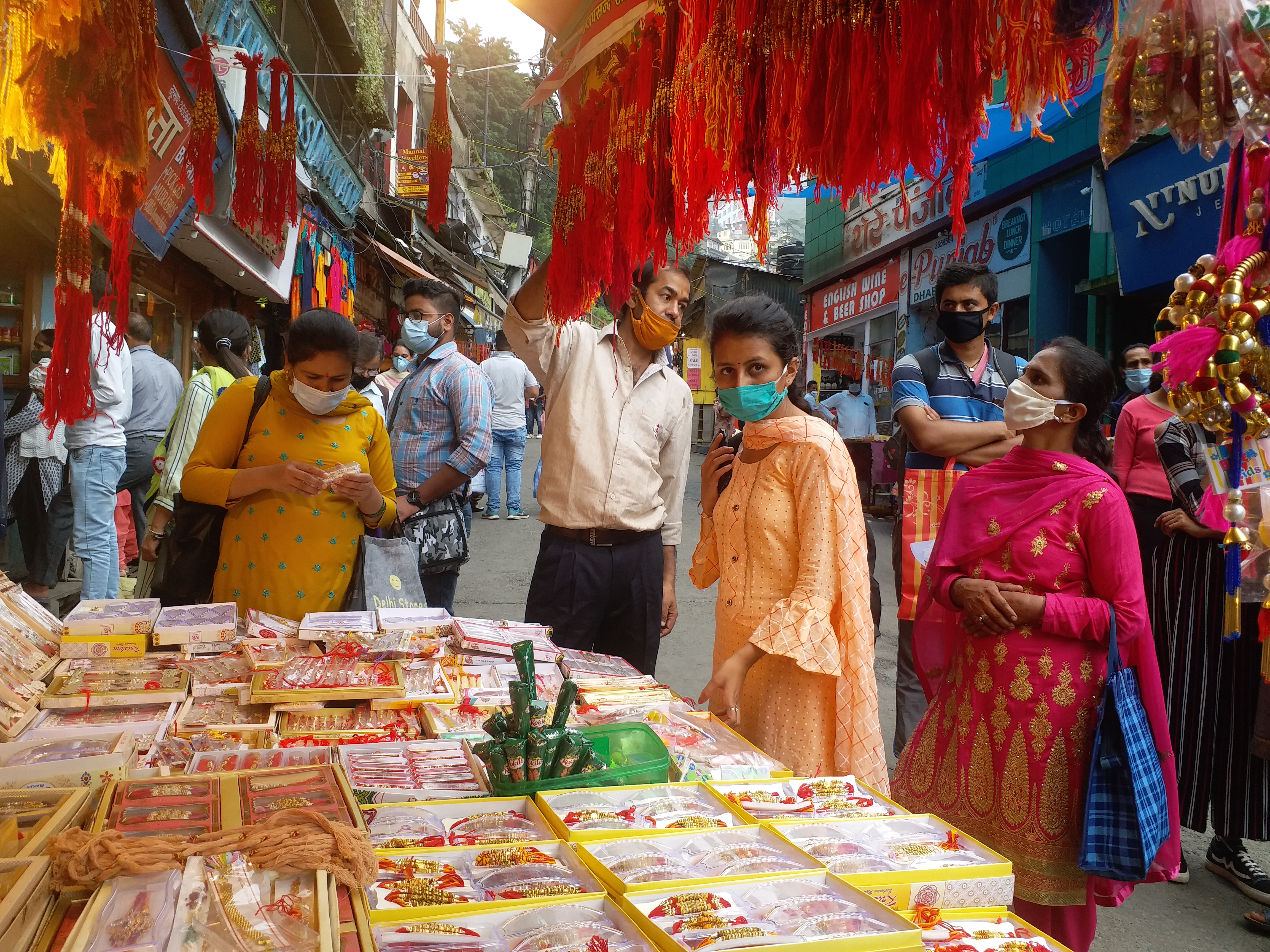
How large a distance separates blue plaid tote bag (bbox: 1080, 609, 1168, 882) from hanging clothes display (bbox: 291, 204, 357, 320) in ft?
26.5

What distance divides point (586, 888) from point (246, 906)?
43 centimetres

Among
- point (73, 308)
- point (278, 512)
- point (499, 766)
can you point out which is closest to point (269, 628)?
point (278, 512)

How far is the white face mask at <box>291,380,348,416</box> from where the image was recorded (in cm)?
290

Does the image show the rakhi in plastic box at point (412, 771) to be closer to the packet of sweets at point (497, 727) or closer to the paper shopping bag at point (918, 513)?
the packet of sweets at point (497, 727)

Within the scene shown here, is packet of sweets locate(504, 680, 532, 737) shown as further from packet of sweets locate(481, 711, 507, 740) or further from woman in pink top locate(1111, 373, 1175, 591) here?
woman in pink top locate(1111, 373, 1175, 591)

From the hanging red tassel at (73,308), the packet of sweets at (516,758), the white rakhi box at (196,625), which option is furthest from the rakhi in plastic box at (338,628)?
the packet of sweets at (516,758)

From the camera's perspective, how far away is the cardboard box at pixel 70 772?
1441 millimetres

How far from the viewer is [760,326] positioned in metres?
2.27

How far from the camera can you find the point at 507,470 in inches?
412

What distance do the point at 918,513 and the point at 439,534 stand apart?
209 cm

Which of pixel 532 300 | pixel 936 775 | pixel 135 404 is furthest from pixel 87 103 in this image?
pixel 135 404

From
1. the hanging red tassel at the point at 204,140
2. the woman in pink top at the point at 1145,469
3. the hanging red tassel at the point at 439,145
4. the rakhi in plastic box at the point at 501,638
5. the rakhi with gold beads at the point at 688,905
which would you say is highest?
the hanging red tassel at the point at 439,145

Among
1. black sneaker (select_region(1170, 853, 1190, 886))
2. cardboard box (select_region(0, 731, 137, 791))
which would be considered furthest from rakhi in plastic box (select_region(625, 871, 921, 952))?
black sneaker (select_region(1170, 853, 1190, 886))

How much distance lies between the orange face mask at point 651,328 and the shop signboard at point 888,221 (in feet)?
33.3
